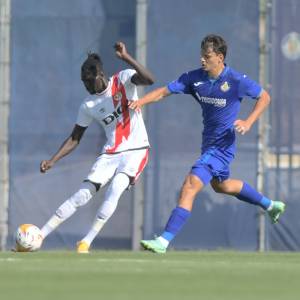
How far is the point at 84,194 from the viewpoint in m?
10.6

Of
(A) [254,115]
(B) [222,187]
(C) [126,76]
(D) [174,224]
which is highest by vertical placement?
(C) [126,76]

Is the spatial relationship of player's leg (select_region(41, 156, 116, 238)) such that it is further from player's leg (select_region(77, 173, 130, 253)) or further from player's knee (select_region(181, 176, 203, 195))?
player's knee (select_region(181, 176, 203, 195))

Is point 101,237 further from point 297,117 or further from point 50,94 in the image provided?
point 297,117

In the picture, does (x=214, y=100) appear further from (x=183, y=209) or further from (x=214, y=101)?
(x=183, y=209)

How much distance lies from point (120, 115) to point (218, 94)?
3.58ft

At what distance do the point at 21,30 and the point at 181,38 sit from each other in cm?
210

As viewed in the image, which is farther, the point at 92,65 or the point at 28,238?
the point at 92,65

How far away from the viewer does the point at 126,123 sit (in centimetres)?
1088

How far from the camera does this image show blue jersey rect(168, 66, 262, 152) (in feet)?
33.6

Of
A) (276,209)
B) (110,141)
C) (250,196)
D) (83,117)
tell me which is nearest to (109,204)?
(110,141)

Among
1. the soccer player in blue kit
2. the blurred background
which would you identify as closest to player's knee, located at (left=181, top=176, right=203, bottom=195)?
the soccer player in blue kit

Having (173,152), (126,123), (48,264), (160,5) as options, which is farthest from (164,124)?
(48,264)

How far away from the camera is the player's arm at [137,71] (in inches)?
393

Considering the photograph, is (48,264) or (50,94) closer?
(48,264)
